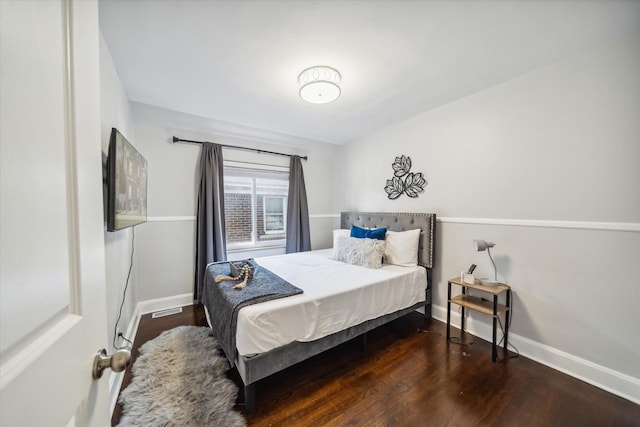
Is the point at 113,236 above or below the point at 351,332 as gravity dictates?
above

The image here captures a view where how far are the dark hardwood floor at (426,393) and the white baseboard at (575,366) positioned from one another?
0.07 m

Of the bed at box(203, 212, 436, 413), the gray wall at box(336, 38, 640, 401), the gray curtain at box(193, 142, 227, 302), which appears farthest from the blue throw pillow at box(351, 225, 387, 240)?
the gray curtain at box(193, 142, 227, 302)

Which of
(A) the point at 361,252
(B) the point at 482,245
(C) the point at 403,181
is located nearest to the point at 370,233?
(A) the point at 361,252

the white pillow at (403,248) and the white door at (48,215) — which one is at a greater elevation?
the white door at (48,215)

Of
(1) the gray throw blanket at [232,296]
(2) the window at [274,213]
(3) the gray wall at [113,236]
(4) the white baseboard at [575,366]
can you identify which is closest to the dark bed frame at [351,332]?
(1) the gray throw blanket at [232,296]

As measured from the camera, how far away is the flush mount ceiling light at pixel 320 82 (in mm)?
1878

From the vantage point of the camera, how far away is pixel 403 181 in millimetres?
3072

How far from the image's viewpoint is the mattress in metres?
1.50

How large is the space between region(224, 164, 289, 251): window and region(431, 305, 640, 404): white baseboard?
3.01m

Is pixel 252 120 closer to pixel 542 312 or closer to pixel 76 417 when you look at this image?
pixel 76 417

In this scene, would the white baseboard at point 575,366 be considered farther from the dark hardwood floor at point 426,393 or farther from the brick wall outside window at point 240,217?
the brick wall outside window at point 240,217

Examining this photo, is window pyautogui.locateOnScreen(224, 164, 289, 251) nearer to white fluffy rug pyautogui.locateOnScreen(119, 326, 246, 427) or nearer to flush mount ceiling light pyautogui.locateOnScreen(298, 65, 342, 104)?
white fluffy rug pyautogui.locateOnScreen(119, 326, 246, 427)

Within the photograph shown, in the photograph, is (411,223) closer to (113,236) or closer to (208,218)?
(208,218)

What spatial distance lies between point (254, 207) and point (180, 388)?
8.06 feet
